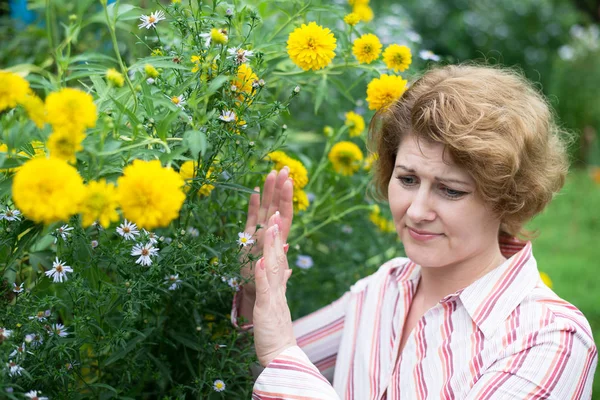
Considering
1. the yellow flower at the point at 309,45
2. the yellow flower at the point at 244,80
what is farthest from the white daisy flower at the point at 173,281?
the yellow flower at the point at 309,45

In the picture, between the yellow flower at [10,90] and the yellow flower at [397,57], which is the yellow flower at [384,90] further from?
the yellow flower at [10,90]

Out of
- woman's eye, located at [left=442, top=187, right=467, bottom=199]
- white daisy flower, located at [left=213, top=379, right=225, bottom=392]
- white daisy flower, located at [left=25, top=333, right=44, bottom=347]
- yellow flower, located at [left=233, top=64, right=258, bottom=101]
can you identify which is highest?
yellow flower, located at [left=233, top=64, right=258, bottom=101]

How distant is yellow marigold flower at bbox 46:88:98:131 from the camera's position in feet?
2.85

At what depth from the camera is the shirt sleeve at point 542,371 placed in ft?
4.21

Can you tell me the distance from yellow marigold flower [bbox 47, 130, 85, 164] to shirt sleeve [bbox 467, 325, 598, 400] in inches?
34.7

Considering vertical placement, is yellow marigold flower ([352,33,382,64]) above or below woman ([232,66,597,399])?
above

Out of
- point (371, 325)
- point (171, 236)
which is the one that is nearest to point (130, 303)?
point (171, 236)

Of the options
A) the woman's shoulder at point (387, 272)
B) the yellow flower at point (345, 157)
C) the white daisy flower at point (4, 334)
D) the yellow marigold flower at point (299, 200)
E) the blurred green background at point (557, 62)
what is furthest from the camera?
the blurred green background at point (557, 62)

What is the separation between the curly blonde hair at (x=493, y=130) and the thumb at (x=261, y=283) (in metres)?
0.45

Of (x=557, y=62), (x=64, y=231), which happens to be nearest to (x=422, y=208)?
(x=64, y=231)

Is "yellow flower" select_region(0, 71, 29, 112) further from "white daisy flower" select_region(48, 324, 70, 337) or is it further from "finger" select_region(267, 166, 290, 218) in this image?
"finger" select_region(267, 166, 290, 218)

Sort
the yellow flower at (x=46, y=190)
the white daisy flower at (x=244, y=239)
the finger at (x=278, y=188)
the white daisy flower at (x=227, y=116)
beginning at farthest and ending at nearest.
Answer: the finger at (x=278, y=188) < the white daisy flower at (x=244, y=239) < the white daisy flower at (x=227, y=116) < the yellow flower at (x=46, y=190)


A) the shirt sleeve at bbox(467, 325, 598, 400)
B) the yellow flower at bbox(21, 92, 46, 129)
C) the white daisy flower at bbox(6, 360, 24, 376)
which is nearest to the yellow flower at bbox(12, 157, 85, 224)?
the yellow flower at bbox(21, 92, 46, 129)

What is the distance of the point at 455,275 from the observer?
155cm
